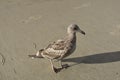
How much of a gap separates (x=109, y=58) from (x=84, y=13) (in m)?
2.79

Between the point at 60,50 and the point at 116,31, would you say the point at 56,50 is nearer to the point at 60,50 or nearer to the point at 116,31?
the point at 60,50

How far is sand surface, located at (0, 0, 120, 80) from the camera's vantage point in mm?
6805

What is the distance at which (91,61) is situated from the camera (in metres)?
7.11

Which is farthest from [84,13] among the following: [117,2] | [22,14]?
[22,14]

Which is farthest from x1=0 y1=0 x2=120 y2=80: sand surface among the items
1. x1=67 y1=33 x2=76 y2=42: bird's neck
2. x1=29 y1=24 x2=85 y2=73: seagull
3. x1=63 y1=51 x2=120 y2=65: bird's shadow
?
x1=67 y1=33 x2=76 y2=42: bird's neck

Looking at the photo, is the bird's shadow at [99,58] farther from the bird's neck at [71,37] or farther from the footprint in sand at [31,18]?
the footprint in sand at [31,18]

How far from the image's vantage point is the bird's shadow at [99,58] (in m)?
7.07

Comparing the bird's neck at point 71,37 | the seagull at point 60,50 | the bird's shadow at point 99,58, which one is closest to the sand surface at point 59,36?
the bird's shadow at point 99,58

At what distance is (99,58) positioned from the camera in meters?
7.16

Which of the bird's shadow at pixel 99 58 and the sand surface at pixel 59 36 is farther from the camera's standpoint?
the bird's shadow at pixel 99 58

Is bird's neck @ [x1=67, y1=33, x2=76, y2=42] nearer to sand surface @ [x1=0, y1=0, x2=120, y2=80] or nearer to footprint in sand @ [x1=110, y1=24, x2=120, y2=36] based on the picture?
sand surface @ [x1=0, y1=0, x2=120, y2=80]

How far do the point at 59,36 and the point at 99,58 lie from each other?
63.4 inches

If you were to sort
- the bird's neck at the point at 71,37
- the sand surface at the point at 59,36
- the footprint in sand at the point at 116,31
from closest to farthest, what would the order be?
the sand surface at the point at 59,36, the bird's neck at the point at 71,37, the footprint in sand at the point at 116,31

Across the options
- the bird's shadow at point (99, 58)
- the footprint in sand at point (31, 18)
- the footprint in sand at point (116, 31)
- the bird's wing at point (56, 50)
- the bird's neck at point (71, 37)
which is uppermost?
the bird's neck at point (71, 37)
